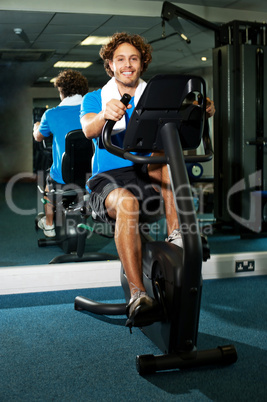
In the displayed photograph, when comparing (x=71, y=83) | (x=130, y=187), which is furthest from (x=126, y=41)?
(x=71, y=83)

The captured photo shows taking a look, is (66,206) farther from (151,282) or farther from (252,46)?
(252,46)

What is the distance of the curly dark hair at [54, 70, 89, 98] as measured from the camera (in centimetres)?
321

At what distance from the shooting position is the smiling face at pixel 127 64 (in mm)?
2184

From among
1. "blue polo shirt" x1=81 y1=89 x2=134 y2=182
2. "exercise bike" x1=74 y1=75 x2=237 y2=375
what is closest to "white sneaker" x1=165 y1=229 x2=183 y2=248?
"exercise bike" x1=74 y1=75 x2=237 y2=375

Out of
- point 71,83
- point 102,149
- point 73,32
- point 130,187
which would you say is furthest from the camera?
point 73,32

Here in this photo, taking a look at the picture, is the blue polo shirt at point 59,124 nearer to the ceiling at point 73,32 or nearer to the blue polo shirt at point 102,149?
the ceiling at point 73,32

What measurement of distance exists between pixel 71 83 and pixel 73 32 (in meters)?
0.63

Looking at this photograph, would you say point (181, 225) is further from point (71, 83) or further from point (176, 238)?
point (71, 83)

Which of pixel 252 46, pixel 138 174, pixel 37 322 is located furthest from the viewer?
pixel 252 46

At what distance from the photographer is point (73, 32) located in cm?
360

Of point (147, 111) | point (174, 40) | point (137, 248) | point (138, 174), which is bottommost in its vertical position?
point (137, 248)

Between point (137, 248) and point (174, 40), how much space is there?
2679mm

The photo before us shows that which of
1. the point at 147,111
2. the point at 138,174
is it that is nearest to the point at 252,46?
the point at 138,174

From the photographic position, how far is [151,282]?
77.8 inches
